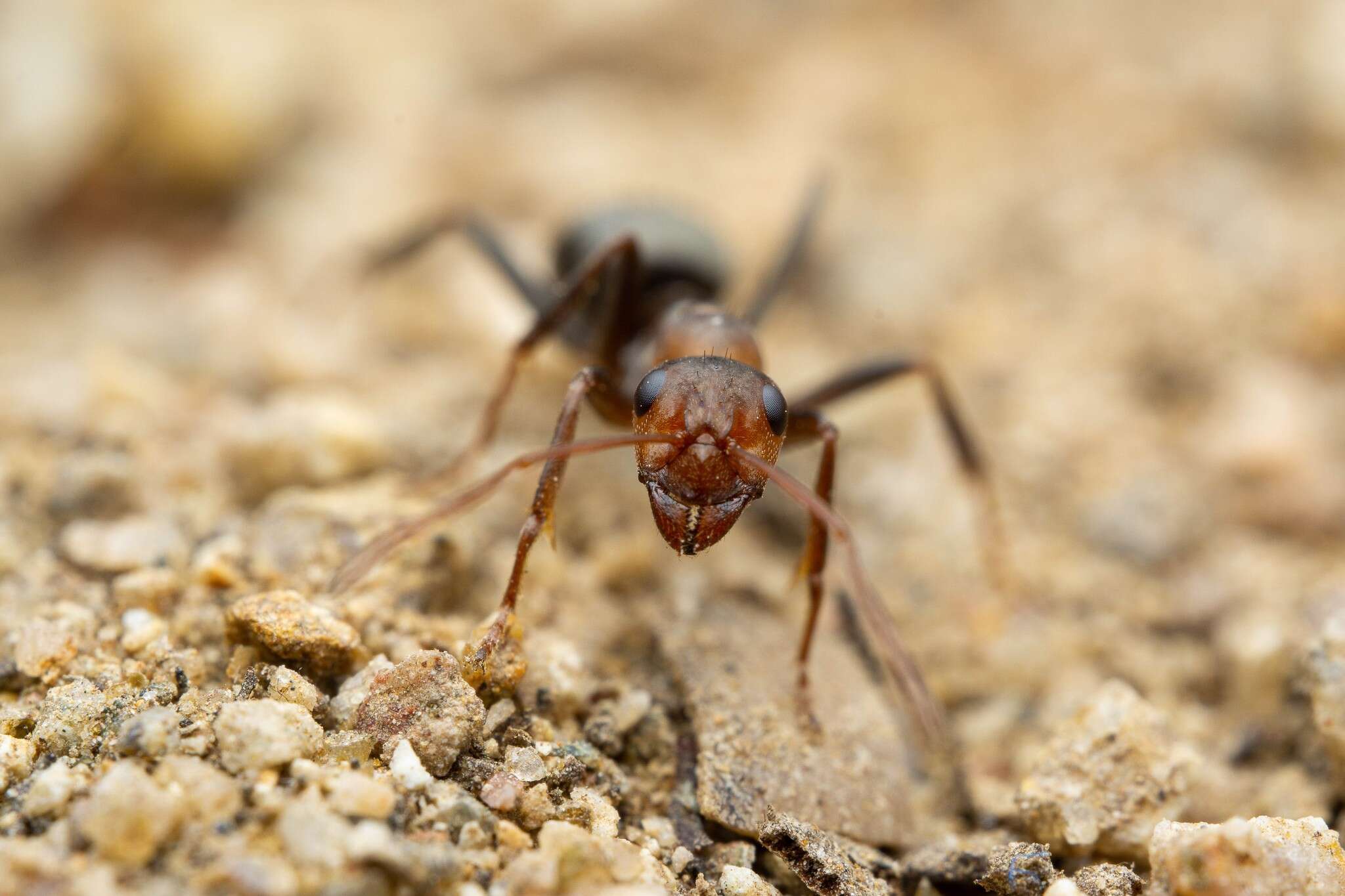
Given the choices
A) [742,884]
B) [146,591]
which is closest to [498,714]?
[742,884]

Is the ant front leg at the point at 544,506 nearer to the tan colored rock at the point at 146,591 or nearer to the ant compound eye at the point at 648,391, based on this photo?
the ant compound eye at the point at 648,391

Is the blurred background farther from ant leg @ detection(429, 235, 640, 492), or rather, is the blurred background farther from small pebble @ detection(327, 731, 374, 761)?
small pebble @ detection(327, 731, 374, 761)

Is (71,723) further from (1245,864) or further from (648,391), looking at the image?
(1245,864)

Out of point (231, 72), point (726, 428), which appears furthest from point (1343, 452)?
point (231, 72)

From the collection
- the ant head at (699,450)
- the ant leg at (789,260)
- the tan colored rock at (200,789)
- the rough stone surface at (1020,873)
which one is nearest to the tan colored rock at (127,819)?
the tan colored rock at (200,789)

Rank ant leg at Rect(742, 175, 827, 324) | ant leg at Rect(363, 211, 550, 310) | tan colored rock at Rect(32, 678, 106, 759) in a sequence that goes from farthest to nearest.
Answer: ant leg at Rect(742, 175, 827, 324) → ant leg at Rect(363, 211, 550, 310) → tan colored rock at Rect(32, 678, 106, 759)

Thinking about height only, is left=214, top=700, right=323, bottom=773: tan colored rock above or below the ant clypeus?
below

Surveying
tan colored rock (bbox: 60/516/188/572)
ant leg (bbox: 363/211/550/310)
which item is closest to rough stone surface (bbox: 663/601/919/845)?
tan colored rock (bbox: 60/516/188/572)
